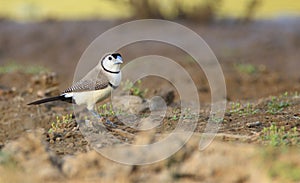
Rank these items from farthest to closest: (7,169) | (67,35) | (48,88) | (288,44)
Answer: (67,35), (288,44), (48,88), (7,169)

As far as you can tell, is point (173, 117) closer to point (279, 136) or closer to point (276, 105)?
point (279, 136)

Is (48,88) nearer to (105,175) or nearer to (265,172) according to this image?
(105,175)

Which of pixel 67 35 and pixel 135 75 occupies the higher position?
pixel 67 35

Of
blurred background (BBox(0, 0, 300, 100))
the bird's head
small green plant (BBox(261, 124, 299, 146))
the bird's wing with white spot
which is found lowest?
small green plant (BBox(261, 124, 299, 146))

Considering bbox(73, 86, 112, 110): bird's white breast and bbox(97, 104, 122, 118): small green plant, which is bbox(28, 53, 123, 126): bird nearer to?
bbox(73, 86, 112, 110): bird's white breast

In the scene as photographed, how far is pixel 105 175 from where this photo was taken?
4.14 metres

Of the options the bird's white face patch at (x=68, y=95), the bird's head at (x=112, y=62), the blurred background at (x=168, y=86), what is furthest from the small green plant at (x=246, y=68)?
the bird's white face patch at (x=68, y=95)

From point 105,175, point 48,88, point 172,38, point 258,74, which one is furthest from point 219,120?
point 172,38

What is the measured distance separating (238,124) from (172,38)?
26.7 feet

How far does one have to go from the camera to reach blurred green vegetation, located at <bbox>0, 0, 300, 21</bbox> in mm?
14766

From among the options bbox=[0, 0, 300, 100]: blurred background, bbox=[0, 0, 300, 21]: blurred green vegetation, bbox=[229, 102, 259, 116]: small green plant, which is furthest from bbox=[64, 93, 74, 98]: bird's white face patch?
bbox=[0, 0, 300, 21]: blurred green vegetation

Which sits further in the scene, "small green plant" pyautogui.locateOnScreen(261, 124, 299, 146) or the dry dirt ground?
"small green plant" pyautogui.locateOnScreen(261, 124, 299, 146)

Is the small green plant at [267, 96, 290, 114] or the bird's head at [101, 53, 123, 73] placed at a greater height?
the bird's head at [101, 53, 123, 73]

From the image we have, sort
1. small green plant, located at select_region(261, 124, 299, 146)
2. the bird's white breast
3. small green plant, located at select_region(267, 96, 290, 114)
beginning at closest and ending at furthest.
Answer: small green plant, located at select_region(261, 124, 299, 146) → the bird's white breast → small green plant, located at select_region(267, 96, 290, 114)
